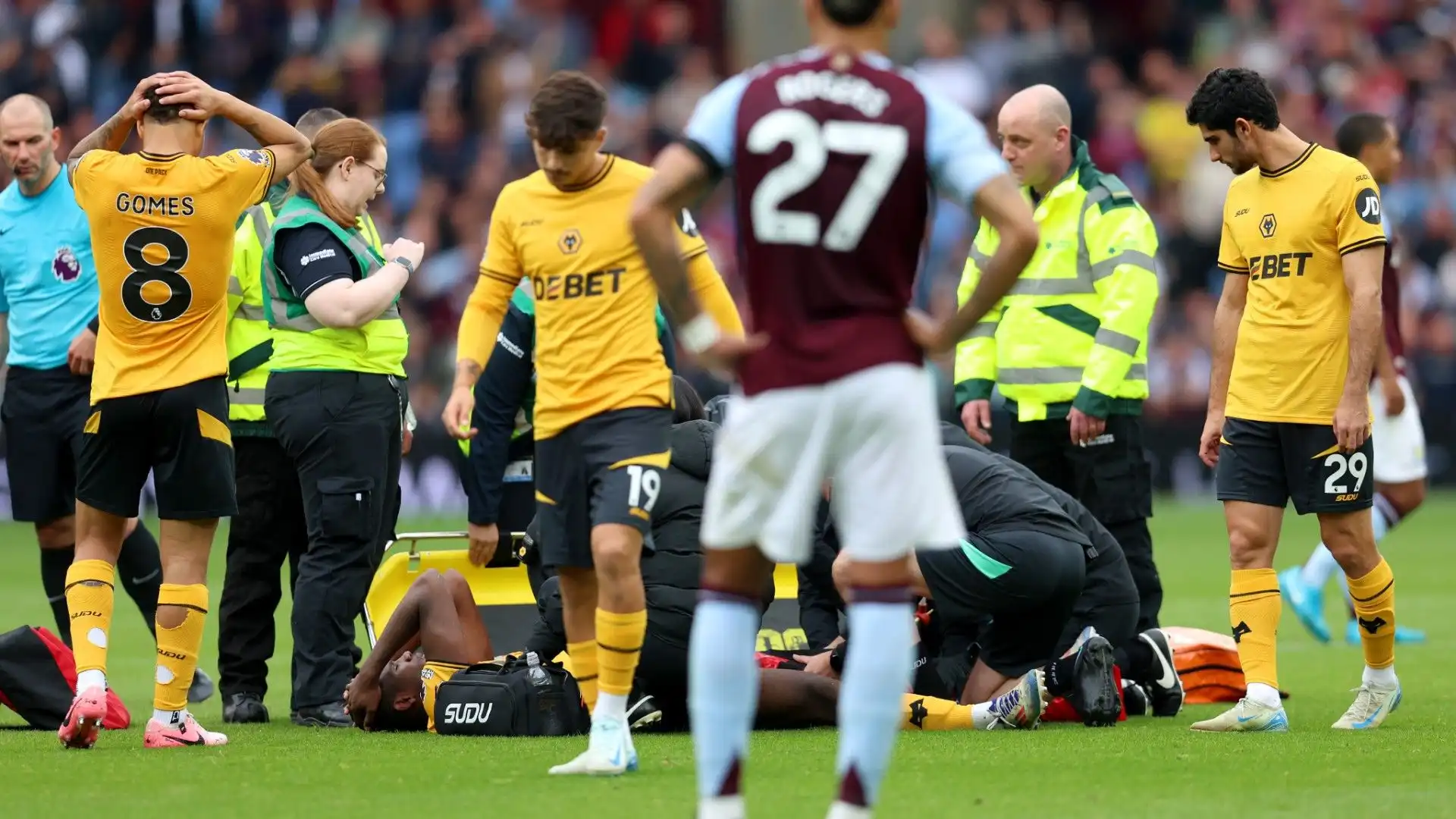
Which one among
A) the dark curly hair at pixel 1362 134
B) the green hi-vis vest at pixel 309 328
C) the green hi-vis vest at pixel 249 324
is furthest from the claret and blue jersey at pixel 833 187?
the dark curly hair at pixel 1362 134

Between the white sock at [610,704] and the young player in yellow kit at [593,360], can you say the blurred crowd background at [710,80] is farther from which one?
the white sock at [610,704]

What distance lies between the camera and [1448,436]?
Answer: 21.5 meters

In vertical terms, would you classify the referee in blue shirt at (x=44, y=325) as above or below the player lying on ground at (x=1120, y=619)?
above

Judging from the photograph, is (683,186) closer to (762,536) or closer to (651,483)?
(762,536)

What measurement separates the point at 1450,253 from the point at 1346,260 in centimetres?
1594

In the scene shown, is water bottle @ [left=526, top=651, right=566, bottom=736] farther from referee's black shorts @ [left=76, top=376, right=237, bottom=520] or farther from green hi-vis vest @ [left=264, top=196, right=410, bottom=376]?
green hi-vis vest @ [left=264, top=196, right=410, bottom=376]

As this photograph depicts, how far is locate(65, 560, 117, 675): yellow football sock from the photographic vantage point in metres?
7.41

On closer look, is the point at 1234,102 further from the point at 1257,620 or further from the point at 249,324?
the point at 249,324

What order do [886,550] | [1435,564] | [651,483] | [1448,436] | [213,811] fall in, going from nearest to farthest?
[886,550] < [213,811] < [651,483] < [1435,564] < [1448,436]

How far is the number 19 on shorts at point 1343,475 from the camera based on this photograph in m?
7.63

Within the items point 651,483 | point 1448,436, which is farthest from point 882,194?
point 1448,436

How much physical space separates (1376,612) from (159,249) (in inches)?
182

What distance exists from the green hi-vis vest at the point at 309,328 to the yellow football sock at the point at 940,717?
8.31ft

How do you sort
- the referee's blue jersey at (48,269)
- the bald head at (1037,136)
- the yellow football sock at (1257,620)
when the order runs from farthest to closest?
the referee's blue jersey at (48,269) < the bald head at (1037,136) < the yellow football sock at (1257,620)
